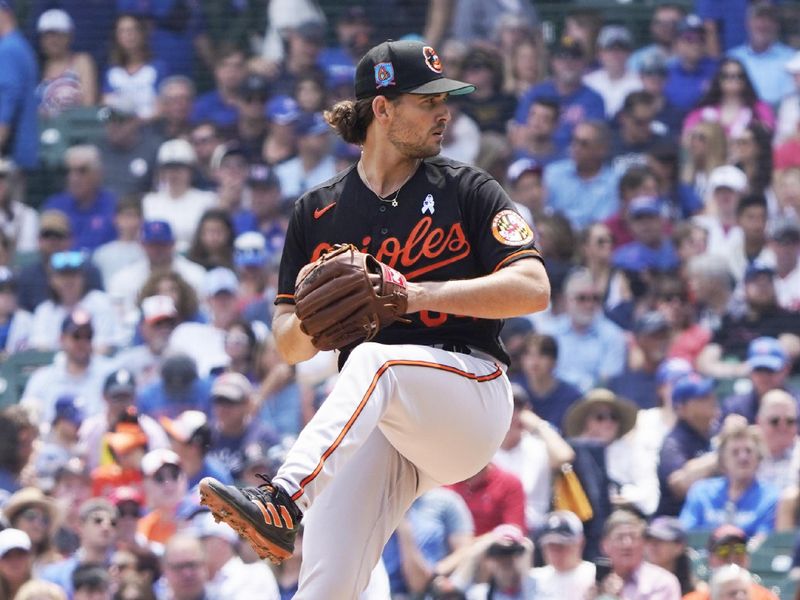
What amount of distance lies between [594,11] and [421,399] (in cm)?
718

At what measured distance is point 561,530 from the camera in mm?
6637

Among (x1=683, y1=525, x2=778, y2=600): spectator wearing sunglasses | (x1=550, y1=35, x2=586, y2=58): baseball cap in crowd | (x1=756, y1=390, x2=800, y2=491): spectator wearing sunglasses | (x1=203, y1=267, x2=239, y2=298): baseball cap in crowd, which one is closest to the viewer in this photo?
(x1=683, y1=525, x2=778, y2=600): spectator wearing sunglasses

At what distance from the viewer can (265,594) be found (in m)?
6.65

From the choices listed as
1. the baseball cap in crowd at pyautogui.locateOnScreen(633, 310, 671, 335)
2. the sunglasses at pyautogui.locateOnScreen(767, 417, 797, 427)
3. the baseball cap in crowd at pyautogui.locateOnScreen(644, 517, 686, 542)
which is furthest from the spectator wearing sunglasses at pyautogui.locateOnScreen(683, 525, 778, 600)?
the baseball cap in crowd at pyautogui.locateOnScreen(633, 310, 671, 335)

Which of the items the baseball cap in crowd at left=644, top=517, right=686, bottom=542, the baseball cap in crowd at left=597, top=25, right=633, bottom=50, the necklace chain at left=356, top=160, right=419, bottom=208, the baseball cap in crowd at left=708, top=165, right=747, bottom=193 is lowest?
the baseball cap in crowd at left=644, top=517, right=686, bottom=542

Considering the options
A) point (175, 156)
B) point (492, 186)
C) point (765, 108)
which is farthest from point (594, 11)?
point (492, 186)

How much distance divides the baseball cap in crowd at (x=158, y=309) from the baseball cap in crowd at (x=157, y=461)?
1.47 metres

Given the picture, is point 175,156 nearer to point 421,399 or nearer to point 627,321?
point 627,321

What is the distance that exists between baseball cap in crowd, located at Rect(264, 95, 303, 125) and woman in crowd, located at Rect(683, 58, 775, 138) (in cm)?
249

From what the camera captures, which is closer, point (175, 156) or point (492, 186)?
point (492, 186)

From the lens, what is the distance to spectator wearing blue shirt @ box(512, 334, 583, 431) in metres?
7.96

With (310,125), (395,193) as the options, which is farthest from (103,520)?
(310,125)

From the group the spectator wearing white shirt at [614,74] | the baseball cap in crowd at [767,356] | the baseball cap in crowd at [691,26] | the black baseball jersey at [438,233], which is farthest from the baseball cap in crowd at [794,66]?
the black baseball jersey at [438,233]

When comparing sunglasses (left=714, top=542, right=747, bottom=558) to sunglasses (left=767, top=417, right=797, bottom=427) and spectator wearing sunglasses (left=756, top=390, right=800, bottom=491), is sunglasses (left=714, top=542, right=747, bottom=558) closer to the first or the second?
spectator wearing sunglasses (left=756, top=390, right=800, bottom=491)
